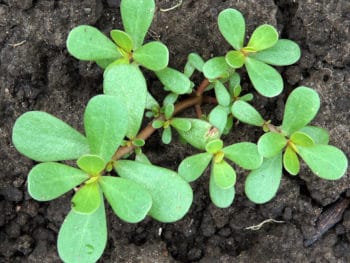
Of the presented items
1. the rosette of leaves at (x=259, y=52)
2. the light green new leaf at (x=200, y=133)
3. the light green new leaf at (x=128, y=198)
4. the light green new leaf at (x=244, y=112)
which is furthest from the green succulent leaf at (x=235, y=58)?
the light green new leaf at (x=128, y=198)

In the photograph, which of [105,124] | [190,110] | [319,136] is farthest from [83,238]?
[319,136]

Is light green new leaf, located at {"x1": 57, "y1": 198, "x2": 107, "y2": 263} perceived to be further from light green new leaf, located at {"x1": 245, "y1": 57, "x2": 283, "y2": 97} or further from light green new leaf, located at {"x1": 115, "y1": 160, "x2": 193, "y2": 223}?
light green new leaf, located at {"x1": 245, "y1": 57, "x2": 283, "y2": 97}

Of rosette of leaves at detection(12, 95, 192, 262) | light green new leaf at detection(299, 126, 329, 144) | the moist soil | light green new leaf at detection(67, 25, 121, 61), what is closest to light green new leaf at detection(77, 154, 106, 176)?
rosette of leaves at detection(12, 95, 192, 262)

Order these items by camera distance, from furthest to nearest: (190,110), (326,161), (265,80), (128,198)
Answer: (190,110) → (265,80) → (326,161) → (128,198)

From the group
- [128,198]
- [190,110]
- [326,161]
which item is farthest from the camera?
[190,110]

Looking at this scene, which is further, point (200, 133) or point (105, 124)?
point (200, 133)

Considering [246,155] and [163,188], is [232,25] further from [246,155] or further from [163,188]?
[163,188]

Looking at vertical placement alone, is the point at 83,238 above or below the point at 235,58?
below

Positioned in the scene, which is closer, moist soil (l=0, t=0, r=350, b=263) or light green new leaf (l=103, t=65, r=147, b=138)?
light green new leaf (l=103, t=65, r=147, b=138)
